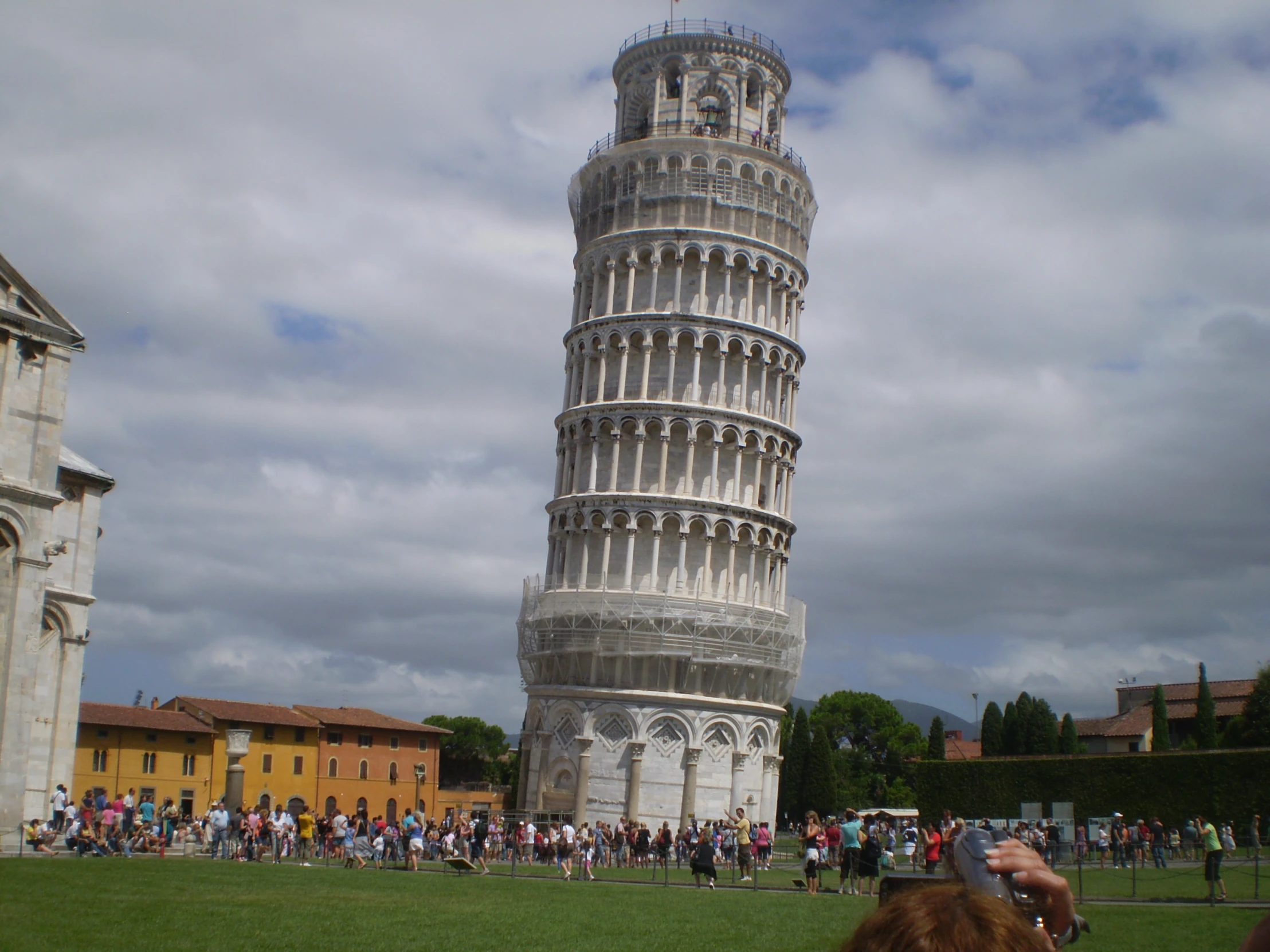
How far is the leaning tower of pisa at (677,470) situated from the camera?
160 ft

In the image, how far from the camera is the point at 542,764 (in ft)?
163

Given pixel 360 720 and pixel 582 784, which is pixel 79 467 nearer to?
pixel 582 784

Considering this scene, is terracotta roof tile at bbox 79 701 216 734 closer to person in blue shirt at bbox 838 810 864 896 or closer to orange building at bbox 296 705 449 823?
orange building at bbox 296 705 449 823

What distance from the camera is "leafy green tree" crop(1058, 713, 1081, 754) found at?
72.2 meters

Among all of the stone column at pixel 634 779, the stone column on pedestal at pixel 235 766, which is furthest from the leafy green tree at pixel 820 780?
the stone column on pedestal at pixel 235 766

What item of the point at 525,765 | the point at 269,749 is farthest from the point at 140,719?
the point at 525,765

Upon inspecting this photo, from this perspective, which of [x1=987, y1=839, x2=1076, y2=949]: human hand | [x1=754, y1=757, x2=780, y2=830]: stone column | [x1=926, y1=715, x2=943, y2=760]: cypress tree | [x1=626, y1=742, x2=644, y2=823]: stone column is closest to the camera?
[x1=987, y1=839, x2=1076, y2=949]: human hand

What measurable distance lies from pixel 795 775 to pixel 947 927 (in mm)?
75357

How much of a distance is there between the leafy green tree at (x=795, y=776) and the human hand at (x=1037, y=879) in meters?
72.4

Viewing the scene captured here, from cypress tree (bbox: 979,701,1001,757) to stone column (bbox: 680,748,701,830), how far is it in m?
31.5

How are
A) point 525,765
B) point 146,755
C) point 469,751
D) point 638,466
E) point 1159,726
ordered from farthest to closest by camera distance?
point 469,751 < point 146,755 < point 1159,726 < point 525,765 < point 638,466

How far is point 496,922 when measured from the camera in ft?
53.9

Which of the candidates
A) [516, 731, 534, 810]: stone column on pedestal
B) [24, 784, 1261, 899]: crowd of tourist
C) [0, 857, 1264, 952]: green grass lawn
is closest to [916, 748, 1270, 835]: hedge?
[24, 784, 1261, 899]: crowd of tourist

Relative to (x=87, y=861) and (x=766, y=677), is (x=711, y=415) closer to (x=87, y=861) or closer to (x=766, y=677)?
(x=766, y=677)
